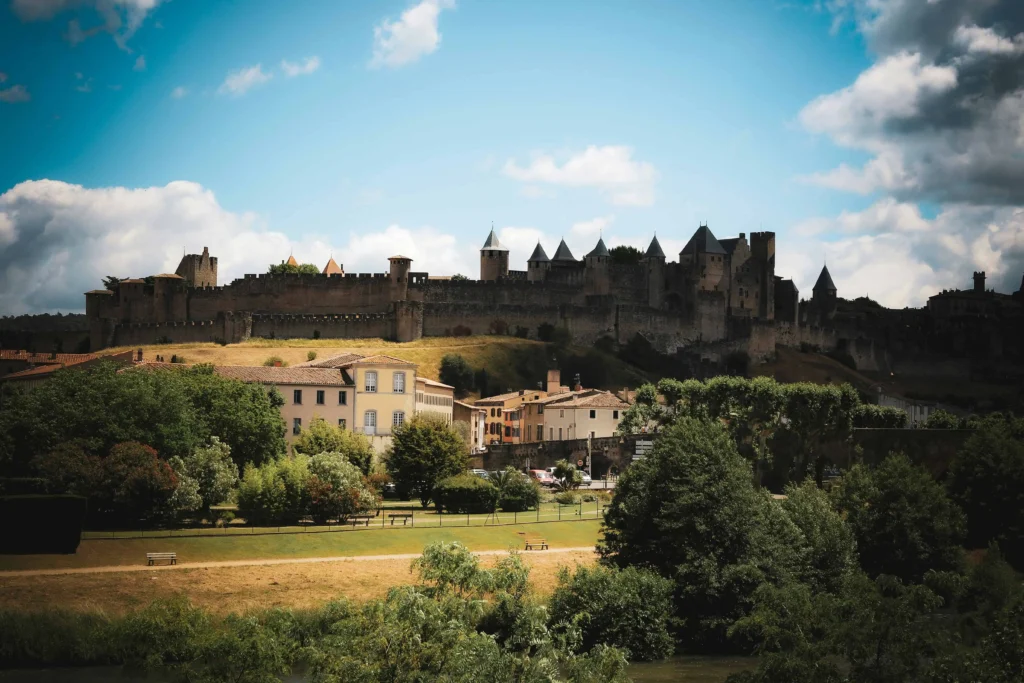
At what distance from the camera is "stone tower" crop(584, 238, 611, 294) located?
120 metres

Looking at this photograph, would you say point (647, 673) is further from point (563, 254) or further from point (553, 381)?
point (563, 254)

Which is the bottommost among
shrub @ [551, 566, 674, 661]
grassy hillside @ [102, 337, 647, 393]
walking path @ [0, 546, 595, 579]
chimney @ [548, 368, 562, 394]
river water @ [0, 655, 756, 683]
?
river water @ [0, 655, 756, 683]

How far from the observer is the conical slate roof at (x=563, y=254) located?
125000 millimetres

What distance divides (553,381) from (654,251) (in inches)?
1406

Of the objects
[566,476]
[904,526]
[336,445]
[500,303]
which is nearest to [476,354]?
[500,303]

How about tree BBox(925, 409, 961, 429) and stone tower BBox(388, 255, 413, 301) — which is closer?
tree BBox(925, 409, 961, 429)

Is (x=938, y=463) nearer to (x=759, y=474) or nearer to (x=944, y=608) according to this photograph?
(x=759, y=474)

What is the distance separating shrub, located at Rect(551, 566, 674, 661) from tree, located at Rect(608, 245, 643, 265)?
93.2m

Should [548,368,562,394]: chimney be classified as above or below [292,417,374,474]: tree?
above

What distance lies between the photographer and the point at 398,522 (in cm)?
4981

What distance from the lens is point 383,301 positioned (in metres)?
115

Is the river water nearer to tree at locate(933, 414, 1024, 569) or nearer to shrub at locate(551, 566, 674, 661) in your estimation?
shrub at locate(551, 566, 674, 661)

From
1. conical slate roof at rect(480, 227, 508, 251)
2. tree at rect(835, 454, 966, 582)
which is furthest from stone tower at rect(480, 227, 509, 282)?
tree at rect(835, 454, 966, 582)

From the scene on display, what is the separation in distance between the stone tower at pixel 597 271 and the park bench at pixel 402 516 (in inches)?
2691
